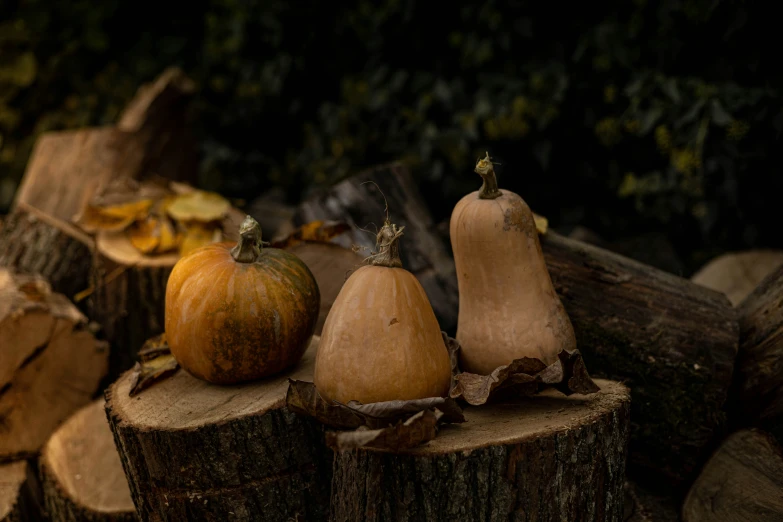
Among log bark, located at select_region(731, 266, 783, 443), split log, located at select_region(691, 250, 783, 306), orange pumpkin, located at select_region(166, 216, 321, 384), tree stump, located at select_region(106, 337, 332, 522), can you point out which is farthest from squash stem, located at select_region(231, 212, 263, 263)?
split log, located at select_region(691, 250, 783, 306)

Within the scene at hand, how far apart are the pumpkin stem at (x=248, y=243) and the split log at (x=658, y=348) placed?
0.97m

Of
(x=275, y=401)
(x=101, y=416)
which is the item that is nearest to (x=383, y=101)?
(x=101, y=416)

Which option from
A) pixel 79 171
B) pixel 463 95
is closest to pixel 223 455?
pixel 79 171

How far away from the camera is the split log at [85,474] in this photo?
2.35 meters

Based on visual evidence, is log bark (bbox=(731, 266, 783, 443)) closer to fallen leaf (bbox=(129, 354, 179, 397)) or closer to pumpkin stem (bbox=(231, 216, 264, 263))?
pumpkin stem (bbox=(231, 216, 264, 263))

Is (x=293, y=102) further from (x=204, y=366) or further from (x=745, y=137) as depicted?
(x=204, y=366)

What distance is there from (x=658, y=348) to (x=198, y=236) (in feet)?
6.38

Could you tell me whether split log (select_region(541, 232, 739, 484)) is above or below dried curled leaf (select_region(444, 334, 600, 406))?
below

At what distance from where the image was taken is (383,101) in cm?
418

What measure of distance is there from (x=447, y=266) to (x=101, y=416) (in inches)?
57.5

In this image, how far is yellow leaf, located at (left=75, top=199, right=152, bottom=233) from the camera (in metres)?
3.15

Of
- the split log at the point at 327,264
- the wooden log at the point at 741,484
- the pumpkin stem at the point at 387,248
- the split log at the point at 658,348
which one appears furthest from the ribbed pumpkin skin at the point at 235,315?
the wooden log at the point at 741,484

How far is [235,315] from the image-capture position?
6.14 feet

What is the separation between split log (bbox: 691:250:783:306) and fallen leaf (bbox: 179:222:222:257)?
83.7 inches
